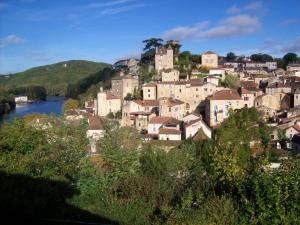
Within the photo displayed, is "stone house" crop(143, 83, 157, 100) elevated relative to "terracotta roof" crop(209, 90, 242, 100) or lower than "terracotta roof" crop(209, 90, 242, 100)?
elevated

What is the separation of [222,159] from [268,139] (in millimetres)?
21943

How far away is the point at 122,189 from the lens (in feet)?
27.9

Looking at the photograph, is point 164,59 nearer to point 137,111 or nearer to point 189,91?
point 189,91

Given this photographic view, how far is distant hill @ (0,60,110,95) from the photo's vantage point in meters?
149

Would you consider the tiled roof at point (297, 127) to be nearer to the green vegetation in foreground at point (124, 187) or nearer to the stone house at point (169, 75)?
the stone house at point (169, 75)

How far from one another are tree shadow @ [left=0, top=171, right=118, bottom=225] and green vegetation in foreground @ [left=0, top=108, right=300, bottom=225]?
19 millimetres

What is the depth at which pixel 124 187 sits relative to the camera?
8492 millimetres

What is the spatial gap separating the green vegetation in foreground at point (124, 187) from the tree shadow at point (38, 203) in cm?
2

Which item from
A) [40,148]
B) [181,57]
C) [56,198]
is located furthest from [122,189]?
[181,57]

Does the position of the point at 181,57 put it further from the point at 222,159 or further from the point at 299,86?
the point at 222,159

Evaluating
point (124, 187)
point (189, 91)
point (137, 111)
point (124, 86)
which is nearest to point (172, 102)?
point (189, 91)

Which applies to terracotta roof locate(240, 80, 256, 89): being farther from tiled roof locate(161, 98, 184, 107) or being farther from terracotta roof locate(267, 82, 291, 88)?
tiled roof locate(161, 98, 184, 107)

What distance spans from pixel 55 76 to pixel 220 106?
453ft

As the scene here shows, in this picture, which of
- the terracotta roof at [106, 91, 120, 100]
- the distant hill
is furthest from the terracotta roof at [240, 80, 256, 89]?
the distant hill
